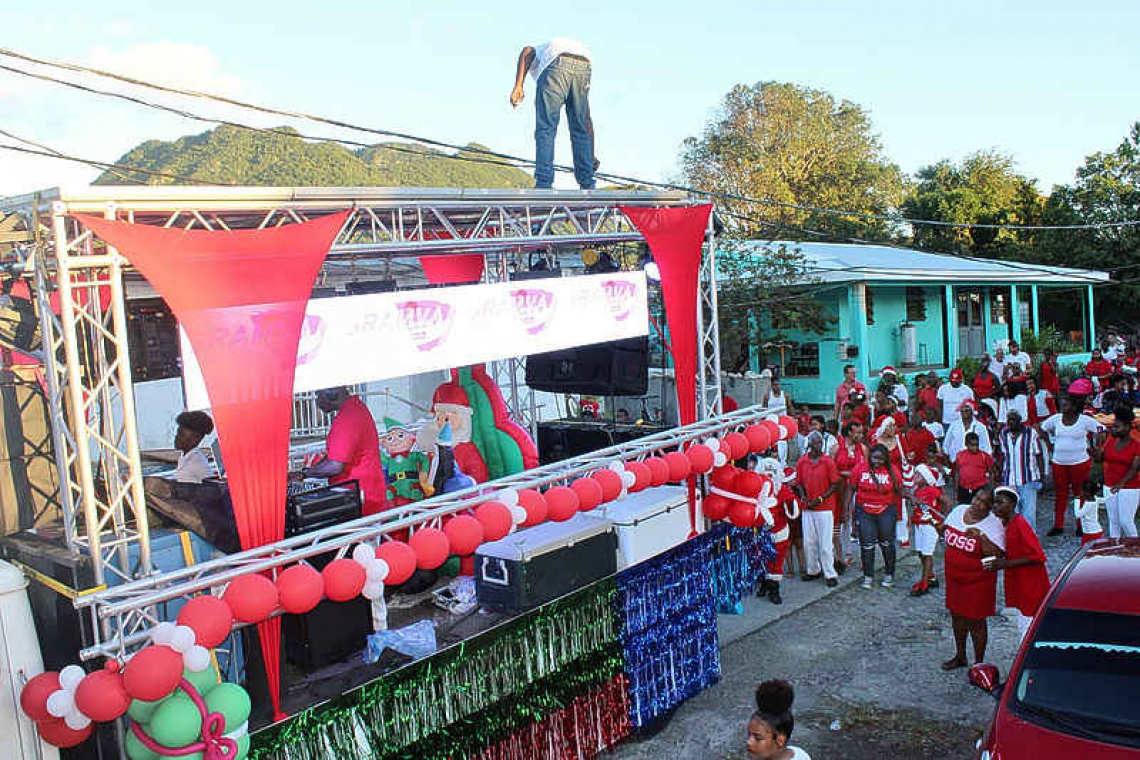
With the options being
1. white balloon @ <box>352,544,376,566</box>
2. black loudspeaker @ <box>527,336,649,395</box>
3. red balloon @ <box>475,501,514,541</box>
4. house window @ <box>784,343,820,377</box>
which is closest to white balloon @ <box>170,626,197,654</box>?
white balloon @ <box>352,544,376,566</box>

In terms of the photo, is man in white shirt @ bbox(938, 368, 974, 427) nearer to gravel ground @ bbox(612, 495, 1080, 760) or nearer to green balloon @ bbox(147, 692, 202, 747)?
gravel ground @ bbox(612, 495, 1080, 760)

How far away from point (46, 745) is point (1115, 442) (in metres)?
9.55

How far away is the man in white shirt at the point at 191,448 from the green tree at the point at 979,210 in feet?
97.1

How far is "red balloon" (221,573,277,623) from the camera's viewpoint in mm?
4137

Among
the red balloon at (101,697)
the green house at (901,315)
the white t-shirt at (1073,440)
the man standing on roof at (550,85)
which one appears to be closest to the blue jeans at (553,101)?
the man standing on roof at (550,85)

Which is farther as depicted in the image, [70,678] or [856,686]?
[856,686]

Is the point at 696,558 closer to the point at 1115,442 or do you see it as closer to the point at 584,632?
the point at 584,632

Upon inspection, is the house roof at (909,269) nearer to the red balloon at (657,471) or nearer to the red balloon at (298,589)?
the red balloon at (657,471)

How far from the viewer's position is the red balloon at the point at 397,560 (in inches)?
183

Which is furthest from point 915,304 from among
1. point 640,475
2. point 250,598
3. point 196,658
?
point 196,658

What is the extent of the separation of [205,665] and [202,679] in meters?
0.13

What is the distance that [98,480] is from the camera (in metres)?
5.79

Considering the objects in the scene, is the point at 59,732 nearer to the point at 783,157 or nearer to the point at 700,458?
the point at 700,458

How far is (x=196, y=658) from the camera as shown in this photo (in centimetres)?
385
